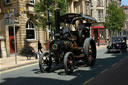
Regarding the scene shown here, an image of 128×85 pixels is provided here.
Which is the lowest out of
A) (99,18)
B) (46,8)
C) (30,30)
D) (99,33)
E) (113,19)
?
Answer: (99,33)

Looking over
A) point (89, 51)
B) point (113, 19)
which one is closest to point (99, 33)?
point (113, 19)

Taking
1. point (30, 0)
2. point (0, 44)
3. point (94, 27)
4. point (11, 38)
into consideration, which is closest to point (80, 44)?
point (0, 44)

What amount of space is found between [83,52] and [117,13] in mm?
34402

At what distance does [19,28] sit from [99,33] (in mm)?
26370

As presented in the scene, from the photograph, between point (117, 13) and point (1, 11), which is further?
point (117, 13)

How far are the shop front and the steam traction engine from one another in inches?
1294

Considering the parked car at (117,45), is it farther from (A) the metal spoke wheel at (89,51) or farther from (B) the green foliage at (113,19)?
(B) the green foliage at (113,19)

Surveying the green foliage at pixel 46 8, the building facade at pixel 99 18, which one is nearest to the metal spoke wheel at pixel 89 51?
the green foliage at pixel 46 8

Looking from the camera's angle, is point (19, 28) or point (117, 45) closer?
point (117, 45)

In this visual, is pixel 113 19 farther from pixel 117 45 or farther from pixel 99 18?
pixel 117 45

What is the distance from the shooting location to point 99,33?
44406mm

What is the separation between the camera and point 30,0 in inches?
911

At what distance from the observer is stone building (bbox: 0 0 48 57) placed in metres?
20.7

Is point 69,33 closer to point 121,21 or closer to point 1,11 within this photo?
point 1,11
